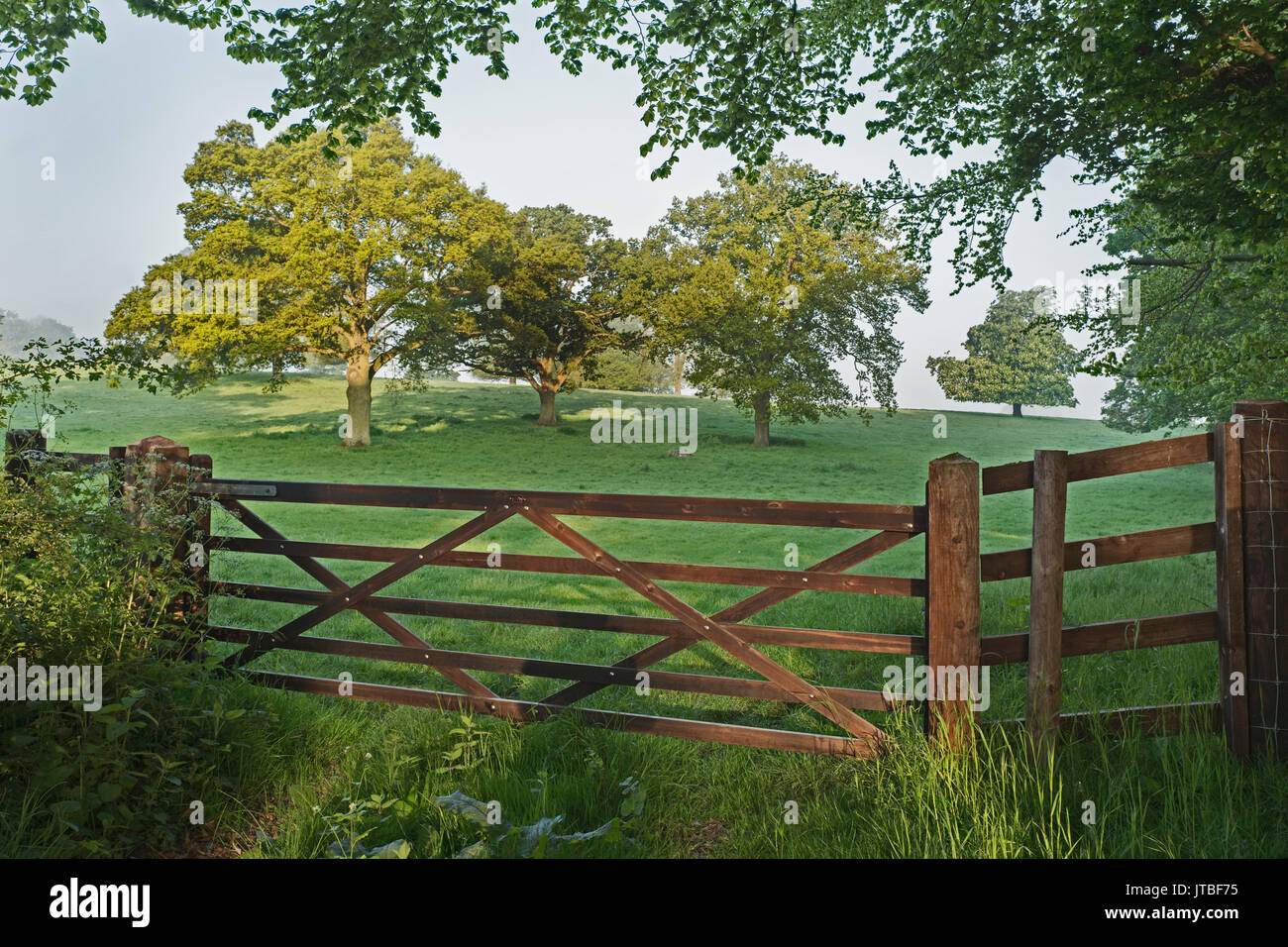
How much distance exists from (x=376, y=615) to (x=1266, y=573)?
17.8 feet

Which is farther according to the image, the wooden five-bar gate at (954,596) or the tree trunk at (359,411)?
the tree trunk at (359,411)

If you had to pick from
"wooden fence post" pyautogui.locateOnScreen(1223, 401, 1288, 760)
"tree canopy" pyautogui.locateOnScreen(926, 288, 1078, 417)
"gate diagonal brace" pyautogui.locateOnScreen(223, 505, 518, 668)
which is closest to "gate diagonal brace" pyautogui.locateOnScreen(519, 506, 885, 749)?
"gate diagonal brace" pyautogui.locateOnScreen(223, 505, 518, 668)

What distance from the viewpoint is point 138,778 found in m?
4.29

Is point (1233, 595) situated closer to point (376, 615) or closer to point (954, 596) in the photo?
point (954, 596)

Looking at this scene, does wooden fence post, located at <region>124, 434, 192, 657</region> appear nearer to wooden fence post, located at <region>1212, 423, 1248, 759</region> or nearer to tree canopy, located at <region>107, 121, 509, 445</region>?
wooden fence post, located at <region>1212, 423, 1248, 759</region>

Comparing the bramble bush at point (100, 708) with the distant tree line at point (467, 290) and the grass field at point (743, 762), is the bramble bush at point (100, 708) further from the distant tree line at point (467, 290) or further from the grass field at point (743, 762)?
the distant tree line at point (467, 290)

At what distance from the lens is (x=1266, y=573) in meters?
4.14

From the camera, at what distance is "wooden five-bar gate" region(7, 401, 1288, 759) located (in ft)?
13.7

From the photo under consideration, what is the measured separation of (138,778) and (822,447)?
36952 mm

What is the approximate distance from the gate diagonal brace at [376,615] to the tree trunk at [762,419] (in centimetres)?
3196

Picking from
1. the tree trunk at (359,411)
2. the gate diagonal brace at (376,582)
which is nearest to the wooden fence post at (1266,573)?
the gate diagonal brace at (376,582)

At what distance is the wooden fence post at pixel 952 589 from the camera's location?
430 centimetres

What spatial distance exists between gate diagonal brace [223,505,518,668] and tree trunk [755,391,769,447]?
1263 inches
